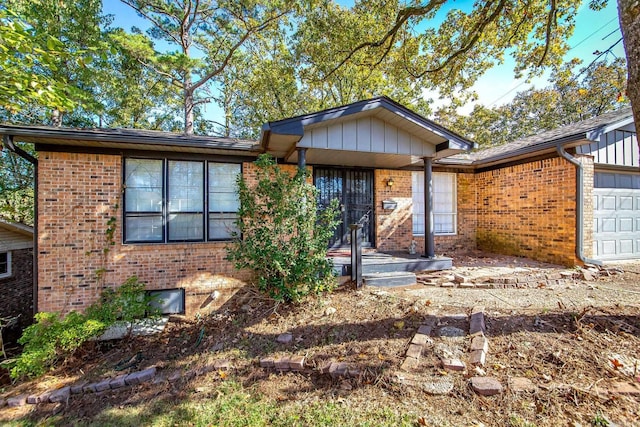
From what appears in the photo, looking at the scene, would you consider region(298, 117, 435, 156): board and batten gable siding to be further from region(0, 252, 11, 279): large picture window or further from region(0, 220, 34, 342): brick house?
region(0, 252, 11, 279): large picture window

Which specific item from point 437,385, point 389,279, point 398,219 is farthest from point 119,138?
point 398,219

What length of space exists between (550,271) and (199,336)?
757 centimetres

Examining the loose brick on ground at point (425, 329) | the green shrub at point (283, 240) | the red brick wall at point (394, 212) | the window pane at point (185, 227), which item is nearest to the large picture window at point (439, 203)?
the red brick wall at point (394, 212)

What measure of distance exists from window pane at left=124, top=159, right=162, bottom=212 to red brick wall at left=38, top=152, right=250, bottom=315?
0.57 feet

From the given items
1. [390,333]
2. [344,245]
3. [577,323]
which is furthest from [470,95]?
[390,333]

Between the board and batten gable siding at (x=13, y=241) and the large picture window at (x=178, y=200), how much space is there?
7057mm

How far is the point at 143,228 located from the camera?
6.00m

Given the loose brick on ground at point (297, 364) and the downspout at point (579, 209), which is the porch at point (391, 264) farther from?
the downspout at point (579, 209)

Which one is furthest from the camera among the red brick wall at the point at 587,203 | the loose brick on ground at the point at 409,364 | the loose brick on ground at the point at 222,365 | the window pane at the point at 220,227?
the red brick wall at the point at 587,203

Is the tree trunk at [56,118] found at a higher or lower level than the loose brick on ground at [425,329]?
higher

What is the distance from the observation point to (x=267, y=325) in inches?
180

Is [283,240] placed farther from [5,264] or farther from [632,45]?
[5,264]

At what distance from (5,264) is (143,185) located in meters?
7.97

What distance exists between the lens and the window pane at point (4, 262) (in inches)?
366
